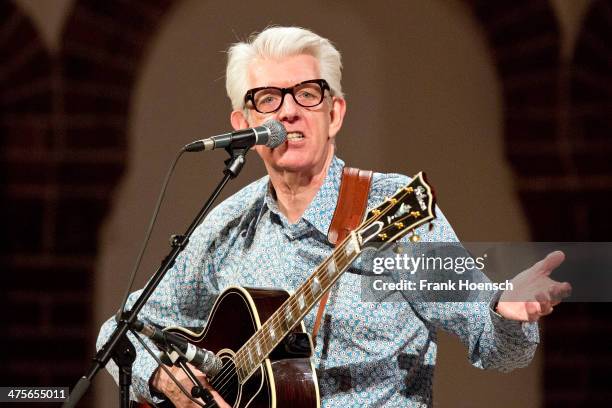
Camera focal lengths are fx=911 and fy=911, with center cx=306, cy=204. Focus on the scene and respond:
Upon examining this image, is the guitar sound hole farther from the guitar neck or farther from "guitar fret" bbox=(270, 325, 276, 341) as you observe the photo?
"guitar fret" bbox=(270, 325, 276, 341)

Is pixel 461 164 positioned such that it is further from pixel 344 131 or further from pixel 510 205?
pixel 344 131

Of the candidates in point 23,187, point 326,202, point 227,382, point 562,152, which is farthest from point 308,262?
point 23,187

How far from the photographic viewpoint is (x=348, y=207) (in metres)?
2.65

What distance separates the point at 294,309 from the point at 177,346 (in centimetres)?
34

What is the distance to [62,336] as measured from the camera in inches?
138

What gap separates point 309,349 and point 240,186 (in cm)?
93

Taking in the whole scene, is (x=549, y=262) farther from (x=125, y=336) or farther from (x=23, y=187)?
(x=23, y=187)

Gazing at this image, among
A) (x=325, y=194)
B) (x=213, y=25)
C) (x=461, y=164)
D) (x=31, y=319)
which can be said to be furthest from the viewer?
(x=31, y=319)

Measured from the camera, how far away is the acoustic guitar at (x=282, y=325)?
2.21m

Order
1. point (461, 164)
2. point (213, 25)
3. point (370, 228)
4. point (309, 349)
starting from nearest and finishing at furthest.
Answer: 1. point (370, 228)
2. point (309, 349)
3. point (461, 164)
4. point (213, 25)

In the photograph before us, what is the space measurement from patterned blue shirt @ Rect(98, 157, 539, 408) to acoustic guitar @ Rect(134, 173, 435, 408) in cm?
15

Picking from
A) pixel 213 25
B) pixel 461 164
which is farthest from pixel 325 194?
pixel 213 25

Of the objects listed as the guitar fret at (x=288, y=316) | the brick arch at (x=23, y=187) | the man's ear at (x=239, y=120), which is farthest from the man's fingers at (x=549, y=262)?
the brick arch at (x=23, y=187)

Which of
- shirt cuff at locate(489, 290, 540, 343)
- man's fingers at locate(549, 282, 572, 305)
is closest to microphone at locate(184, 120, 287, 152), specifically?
shirt cuff at locate(489, 290, 540, 343)
